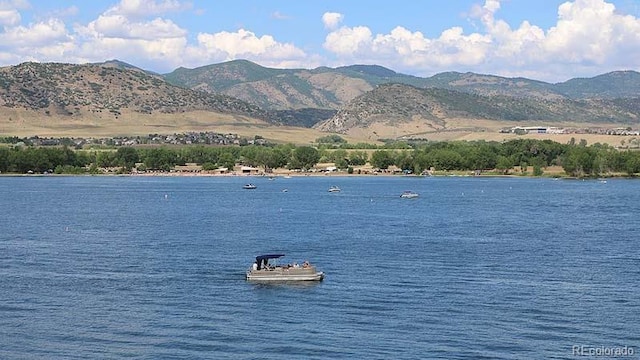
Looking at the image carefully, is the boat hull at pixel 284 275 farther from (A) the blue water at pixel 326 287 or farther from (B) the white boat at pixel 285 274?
(A) the blue water at pixel 326 287

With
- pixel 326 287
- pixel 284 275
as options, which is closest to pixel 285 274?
pixel 284 275

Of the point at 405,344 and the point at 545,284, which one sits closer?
→ the point at 405,344

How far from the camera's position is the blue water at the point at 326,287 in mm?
55188

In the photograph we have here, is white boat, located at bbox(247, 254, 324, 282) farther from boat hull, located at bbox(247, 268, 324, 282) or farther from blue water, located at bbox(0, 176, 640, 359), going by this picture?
blue water, located at bbox(0, 176, 640, 359)

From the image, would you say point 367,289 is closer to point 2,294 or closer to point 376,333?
point 376,333

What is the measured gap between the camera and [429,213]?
13950 centimetres

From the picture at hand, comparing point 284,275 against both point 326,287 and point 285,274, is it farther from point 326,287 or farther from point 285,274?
point 326,287

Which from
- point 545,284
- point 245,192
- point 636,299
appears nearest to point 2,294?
point 545,284

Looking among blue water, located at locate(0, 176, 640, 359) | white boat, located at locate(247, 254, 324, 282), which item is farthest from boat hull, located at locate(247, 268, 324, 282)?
blue water, located at locate(0, 176, 640, 359)

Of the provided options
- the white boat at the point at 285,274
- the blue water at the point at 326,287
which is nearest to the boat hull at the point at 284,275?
the white boat at the point at 285,274

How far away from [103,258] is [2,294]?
764 inches

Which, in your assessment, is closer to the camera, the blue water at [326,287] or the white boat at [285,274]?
the blue water at [326,287]

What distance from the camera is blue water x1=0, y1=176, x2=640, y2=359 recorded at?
55188 mm

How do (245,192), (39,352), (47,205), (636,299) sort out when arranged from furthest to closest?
(245,192) < (47,205) < (636,299) < (39,352)
